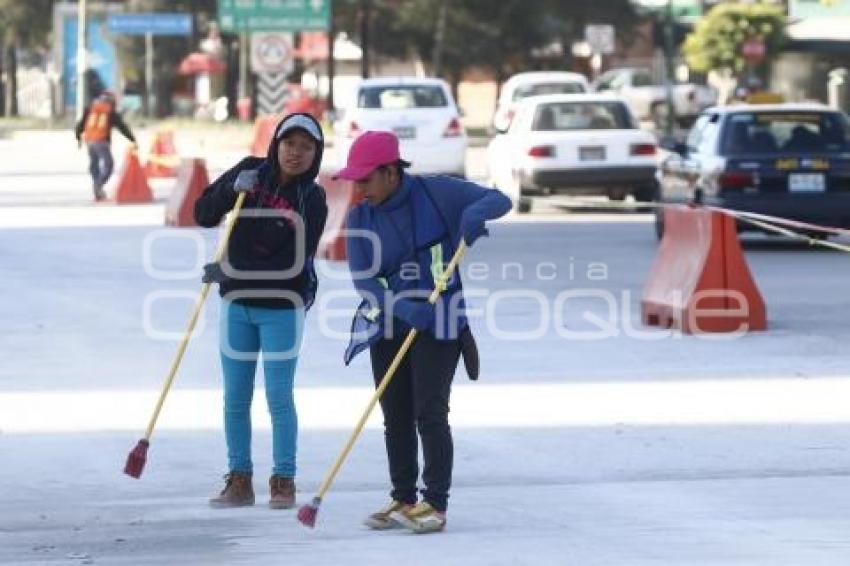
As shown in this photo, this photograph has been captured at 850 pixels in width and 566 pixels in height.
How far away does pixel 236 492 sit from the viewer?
9.70 meters

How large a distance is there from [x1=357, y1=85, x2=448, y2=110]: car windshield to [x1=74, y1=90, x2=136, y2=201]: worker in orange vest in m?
3.83

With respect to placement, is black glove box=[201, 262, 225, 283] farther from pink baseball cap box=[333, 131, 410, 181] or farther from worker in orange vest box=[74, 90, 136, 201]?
worker in orange vest box=[74, 90, 136, 201]

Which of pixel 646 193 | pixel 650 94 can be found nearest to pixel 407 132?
pixel 646 193

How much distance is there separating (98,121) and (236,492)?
2314cm

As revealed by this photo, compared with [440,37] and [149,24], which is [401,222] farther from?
[440,37]

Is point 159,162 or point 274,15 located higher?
point 274,15

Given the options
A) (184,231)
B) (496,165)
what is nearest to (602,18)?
(496,165)

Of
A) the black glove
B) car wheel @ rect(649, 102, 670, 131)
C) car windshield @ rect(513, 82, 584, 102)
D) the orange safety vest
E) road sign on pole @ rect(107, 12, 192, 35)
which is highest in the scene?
road sign on pole @ rect(107, 12, 192, 35)

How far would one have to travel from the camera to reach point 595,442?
37.7 feet

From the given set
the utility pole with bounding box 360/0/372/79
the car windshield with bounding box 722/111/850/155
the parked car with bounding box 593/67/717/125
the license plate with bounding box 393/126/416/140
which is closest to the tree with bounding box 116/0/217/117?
the utility pole with bounding box 360/0/372/79

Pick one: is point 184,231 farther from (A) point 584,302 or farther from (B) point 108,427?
(B) point 108,427

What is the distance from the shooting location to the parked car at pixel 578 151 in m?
28.9

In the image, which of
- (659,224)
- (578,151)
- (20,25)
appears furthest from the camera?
(20,25)

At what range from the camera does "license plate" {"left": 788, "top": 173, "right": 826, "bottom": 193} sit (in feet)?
75.2
